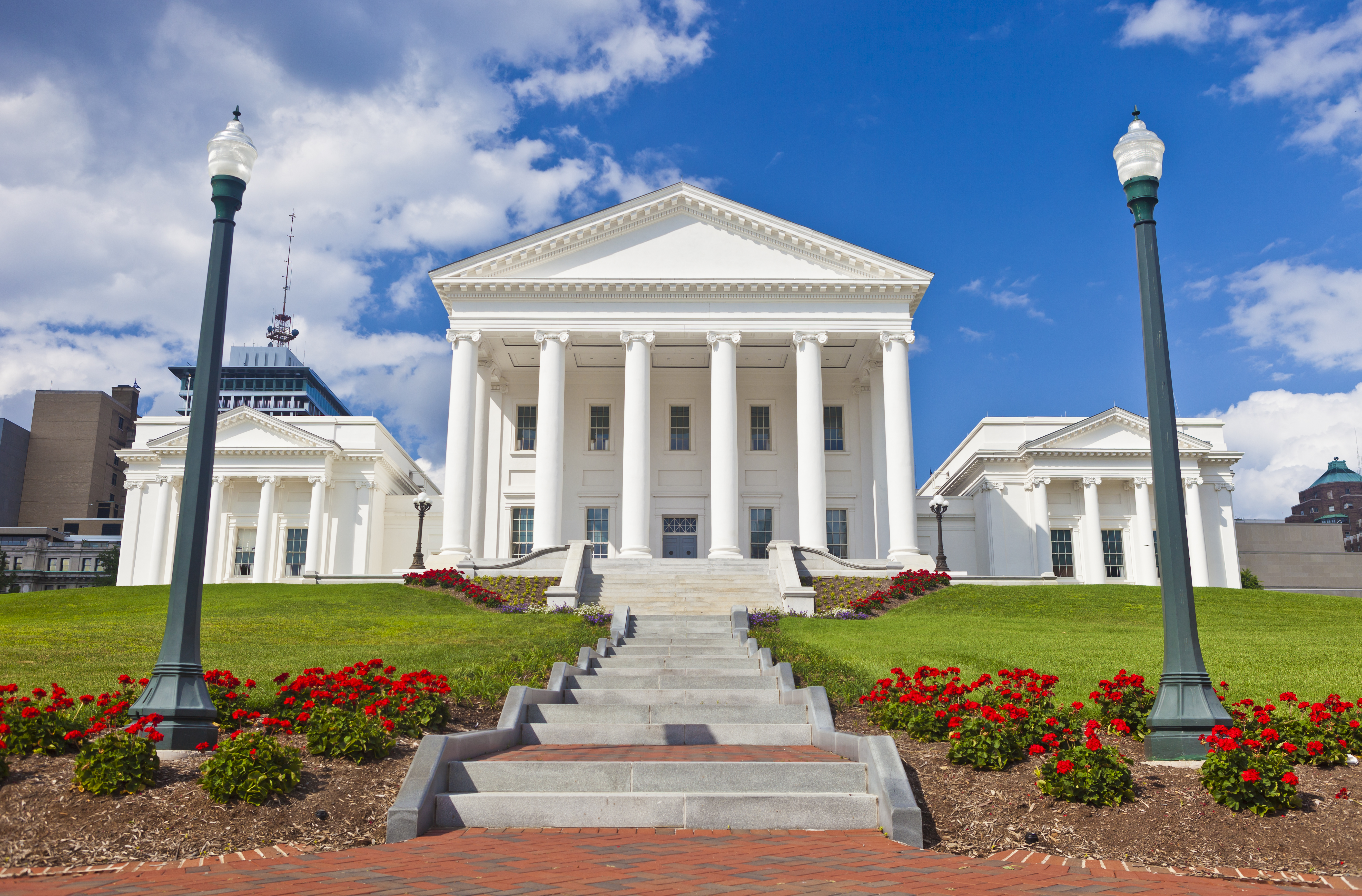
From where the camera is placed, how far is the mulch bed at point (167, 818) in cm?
A: 732

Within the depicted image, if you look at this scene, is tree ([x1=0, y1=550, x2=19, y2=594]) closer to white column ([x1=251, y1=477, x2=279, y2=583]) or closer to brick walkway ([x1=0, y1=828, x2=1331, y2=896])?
white column ([x1=251, y1=477, x2=279, y2=583])

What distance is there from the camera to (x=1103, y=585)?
104 feet

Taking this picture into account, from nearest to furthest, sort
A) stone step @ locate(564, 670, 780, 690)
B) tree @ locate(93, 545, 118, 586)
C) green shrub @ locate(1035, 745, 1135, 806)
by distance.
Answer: green shrub @ locate(1035, 745, 1135, 806), stone step @ locate(564, 670, 780, 690), tree @ locate(93, 545, 118, 586)

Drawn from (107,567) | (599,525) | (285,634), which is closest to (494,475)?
(599,525)

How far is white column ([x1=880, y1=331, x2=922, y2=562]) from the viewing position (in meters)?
36.2

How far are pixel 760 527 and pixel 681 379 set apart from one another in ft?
24.8

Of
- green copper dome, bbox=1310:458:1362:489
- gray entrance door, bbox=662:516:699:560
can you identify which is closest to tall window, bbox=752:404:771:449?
gray entrance door, bbox=662:516:699:560

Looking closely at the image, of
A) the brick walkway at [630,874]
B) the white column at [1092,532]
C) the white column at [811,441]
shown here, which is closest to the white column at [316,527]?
the white column at [811,441]

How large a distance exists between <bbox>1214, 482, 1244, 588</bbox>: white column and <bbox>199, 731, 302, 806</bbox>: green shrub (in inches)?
1843

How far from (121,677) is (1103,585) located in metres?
29.3

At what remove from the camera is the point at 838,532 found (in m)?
43.2

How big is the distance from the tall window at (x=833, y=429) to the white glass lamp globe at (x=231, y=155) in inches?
1360

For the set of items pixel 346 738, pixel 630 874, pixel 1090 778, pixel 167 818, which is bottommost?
pixel 630 874

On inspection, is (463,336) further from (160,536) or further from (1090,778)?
(1090,778)
